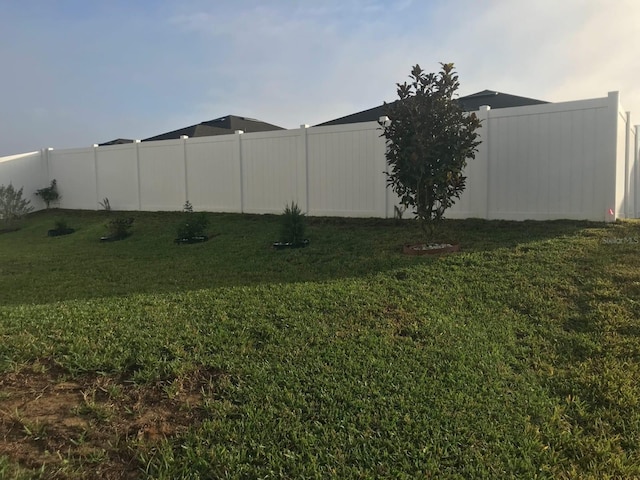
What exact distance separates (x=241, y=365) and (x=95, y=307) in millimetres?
2099

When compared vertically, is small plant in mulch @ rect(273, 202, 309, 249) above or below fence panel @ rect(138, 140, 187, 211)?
below

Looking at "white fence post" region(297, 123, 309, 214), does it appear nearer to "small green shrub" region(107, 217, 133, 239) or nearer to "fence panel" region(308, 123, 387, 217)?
"fence panel" region(308, 123, 387, 217)

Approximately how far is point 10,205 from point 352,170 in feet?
36.8

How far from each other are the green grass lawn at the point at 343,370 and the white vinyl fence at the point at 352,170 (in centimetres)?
219

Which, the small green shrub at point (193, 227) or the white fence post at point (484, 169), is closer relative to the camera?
the white fence post at point (484, 169)

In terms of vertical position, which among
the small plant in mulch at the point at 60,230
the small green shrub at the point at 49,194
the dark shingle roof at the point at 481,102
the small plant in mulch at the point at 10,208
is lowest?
the small plant in mulch at the point at 60,230

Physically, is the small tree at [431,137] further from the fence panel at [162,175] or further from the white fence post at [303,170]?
the fence panel at [162,175]

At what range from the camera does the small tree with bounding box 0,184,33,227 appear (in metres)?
15.0

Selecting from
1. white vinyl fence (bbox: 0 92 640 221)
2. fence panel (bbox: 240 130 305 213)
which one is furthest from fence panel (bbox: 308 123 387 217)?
fence panel (bbox: 240 130 305 213)

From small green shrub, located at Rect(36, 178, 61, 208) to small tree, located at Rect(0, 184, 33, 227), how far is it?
55.0 inches

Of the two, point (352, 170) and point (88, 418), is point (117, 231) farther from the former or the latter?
point (88, 418)

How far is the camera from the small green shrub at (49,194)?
17047 mm

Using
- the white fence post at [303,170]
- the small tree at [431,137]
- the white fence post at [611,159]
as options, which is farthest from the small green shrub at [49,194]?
the white fence post at [611,159]

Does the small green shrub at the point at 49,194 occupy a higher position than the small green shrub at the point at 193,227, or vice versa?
the small green shrub at the point at 49,194
